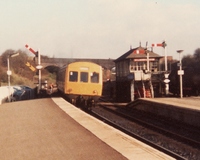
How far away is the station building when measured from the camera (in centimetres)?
3288

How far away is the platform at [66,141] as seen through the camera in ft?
26.7

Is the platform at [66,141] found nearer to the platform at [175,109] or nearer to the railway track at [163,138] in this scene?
the railway track at [163,138]

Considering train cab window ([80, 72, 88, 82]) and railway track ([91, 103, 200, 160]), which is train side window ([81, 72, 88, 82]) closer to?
train cab window ([80, 72, 88, 82])

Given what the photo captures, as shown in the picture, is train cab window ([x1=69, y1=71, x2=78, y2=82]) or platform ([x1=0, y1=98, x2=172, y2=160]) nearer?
platform ([x1=0, y1=98, x2=172, y2=160])

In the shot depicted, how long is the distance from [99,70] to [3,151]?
51.0ft

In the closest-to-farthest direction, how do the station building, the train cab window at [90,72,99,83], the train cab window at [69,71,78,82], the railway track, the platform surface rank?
the railway track < the platform surface < the train cab window at [69,71,78,82] < the train cab window at [90,72,99,83] < the station building

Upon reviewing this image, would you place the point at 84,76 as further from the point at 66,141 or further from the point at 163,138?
the point at 66,141

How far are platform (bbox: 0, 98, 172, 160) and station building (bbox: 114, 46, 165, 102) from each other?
18931 mm

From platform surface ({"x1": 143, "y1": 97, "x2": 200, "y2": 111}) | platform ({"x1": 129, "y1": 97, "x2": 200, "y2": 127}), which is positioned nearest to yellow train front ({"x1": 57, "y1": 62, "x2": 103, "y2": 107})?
platform ({"x1": 129, "y1": 97, "x2": 200, "y2": 127})

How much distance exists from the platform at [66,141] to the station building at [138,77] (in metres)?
18.9

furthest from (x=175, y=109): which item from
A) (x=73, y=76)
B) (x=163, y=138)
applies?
(x=73, y=76)

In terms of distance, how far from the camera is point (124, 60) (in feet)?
131

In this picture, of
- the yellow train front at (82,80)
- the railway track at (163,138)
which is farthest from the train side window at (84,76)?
the railway track at (163,138)

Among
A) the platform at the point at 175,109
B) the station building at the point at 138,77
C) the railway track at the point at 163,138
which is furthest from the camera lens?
the station building at the point at 138,77
